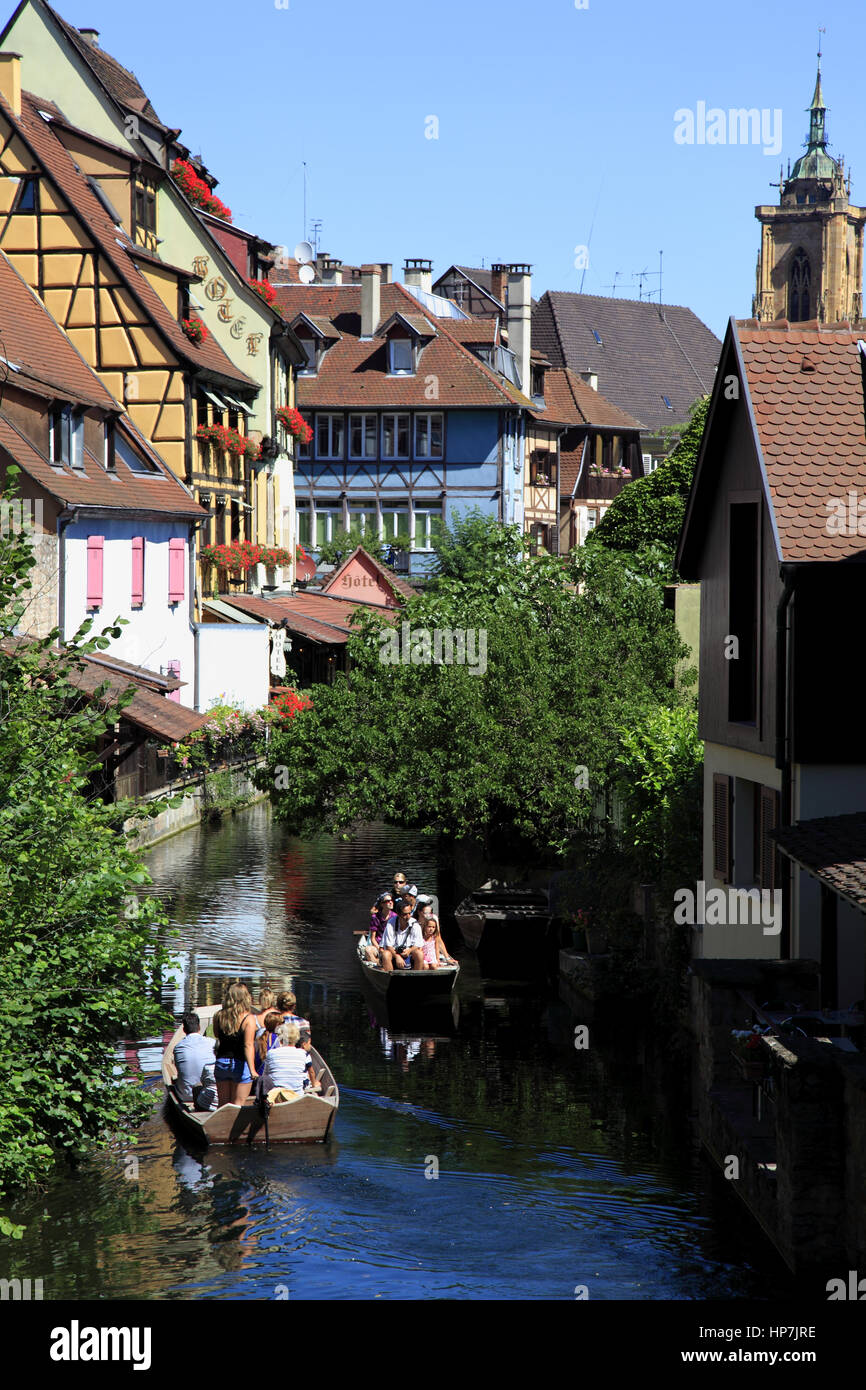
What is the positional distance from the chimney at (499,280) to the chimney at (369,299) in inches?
398

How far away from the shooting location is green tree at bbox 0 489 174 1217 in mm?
12094

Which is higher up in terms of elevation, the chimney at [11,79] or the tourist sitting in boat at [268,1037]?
the chimney at [11,79]

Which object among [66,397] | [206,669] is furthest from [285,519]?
[66,397]

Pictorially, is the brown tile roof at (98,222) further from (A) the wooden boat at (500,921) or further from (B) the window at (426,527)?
(B) the window at (426,527)

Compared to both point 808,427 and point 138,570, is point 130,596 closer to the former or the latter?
point 138,570

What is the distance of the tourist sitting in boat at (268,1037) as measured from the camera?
18.0 metres

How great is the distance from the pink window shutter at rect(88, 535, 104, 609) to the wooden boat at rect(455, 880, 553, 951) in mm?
9400

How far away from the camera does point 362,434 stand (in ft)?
211

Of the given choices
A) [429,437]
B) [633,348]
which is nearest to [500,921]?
[429,437]

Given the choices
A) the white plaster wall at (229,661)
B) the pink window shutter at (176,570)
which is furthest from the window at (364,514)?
the pink window shutter at (176,570)

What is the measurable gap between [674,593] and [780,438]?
44.2 ft

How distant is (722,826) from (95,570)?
1637 cm

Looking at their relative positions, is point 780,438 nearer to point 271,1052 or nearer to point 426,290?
point 271,1052

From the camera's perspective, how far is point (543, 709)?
2859cm
